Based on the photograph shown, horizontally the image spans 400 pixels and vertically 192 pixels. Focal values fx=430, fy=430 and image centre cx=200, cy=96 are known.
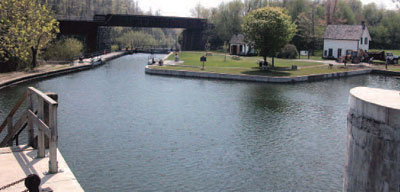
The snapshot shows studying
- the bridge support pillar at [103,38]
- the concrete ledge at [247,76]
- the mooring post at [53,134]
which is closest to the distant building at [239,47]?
the bridge support pillar at [103,38]

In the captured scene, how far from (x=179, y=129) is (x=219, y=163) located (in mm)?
5799

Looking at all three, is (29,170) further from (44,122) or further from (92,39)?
(92,39)

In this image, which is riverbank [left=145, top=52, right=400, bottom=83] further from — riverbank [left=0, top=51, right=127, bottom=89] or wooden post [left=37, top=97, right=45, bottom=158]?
wooden post [left=37, top=97, right=45, bottom=158]

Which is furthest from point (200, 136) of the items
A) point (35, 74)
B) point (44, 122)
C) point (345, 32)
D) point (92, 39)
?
point (92, 39)

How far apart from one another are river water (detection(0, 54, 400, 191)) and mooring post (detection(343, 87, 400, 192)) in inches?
265

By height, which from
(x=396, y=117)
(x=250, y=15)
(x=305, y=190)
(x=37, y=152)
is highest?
(x=250, y=15)

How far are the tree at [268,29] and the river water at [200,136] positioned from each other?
10615 millimetres

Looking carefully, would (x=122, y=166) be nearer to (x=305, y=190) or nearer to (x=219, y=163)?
(x=219, y=163)

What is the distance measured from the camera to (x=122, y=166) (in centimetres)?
1662

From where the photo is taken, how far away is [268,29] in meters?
47.2

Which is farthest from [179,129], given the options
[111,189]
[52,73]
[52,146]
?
[52,73]

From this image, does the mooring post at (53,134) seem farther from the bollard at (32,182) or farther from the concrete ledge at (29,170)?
the bollard at (32,182)

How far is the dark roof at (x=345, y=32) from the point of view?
67912 mm

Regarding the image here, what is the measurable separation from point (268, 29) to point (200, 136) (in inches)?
1120
